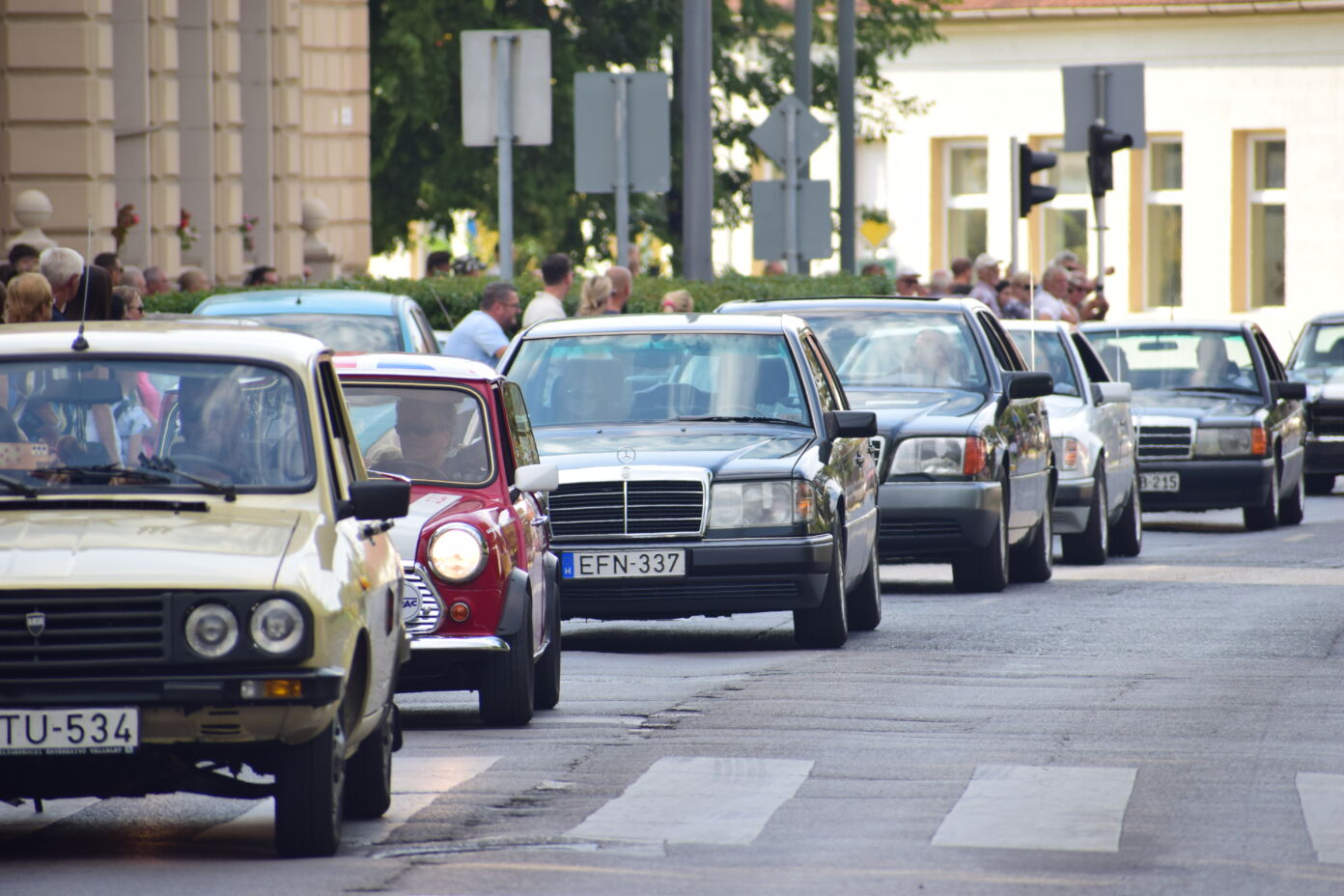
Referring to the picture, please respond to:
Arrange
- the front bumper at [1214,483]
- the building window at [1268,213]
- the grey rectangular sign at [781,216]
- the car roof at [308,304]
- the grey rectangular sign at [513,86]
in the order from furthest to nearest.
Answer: the building window at [1268,213] → the grey rectangular sign at [781,216] → the front bumper at [1214,483] → the car roof at [308,304] → the grey rectangular sign at [513,86]

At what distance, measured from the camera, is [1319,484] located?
31.5 metres

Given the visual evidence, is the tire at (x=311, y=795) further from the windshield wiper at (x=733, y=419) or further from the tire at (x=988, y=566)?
the tire at (x=988, y=566)

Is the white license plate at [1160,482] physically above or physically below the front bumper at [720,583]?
below

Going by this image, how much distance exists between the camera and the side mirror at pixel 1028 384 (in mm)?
17844

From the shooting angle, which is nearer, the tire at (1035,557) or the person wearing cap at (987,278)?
the tire at (1035,557)

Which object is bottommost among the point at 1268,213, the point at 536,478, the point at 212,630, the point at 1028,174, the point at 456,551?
the point at 456,551

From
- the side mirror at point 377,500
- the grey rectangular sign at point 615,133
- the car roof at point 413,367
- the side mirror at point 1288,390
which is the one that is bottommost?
the side mirror at point 1288,390

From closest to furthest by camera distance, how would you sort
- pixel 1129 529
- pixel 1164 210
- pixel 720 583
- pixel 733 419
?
pixel 720 583, pixel 733 419, pixel 1129 529, pixel 1164 210

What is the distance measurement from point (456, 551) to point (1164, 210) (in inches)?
1760

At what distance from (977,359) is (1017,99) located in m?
37.9

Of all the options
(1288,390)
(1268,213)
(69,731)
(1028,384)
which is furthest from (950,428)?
(1268,213)

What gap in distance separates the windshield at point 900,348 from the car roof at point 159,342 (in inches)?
372

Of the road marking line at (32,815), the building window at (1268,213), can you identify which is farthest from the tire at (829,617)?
the building window at (1268,213)

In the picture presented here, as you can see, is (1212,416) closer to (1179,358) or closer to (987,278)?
(1179,358)
